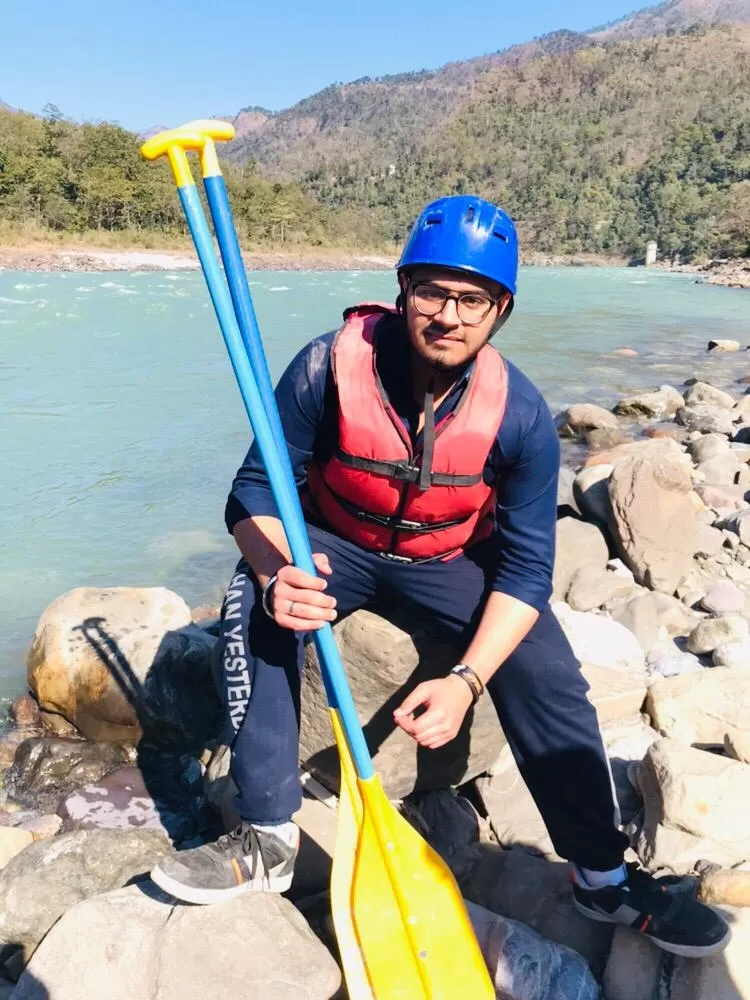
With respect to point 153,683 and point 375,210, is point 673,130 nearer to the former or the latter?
point 375,210

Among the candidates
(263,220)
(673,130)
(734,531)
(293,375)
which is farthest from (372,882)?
(673,130)

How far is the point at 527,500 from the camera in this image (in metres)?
2.04

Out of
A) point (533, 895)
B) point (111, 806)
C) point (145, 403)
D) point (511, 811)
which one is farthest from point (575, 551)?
point (145, 403)

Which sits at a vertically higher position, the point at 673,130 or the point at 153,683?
the point at 673,130

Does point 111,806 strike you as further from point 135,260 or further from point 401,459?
point 135,260

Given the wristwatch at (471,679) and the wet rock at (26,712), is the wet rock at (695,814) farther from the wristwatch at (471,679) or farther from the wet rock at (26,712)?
the wet rock at (26,712)

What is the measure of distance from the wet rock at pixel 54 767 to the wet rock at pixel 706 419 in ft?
25.5

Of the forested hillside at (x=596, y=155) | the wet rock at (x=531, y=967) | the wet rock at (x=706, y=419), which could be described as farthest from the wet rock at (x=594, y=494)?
the forested hillside at (x=596, y=155)

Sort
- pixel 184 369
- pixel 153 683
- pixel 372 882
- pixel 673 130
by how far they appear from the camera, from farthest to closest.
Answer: pixel 673 130 → pixel 184 369 → pixel 153 683 → pixel 372 882

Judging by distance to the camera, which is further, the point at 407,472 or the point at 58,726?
the point at 58,726

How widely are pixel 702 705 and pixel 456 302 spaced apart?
1773 mm

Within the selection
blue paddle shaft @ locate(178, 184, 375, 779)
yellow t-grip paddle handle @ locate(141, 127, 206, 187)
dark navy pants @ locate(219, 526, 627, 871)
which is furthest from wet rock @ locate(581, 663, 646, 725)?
yellow t-grip paddle handle @ locate(141, 127, 206, 187)

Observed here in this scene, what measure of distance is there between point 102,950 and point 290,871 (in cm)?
45

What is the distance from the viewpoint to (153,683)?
336 cm
